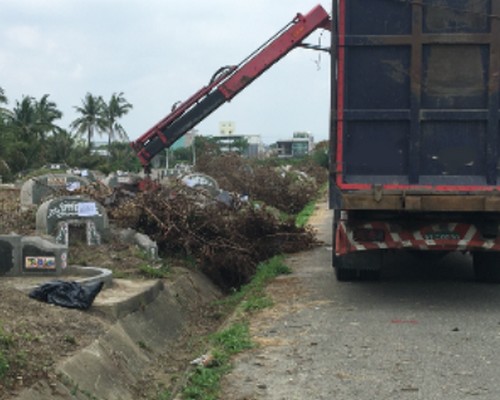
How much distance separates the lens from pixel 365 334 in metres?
7.49

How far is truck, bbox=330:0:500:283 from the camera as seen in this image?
8.41 m

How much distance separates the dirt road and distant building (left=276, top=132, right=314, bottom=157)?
104140mm

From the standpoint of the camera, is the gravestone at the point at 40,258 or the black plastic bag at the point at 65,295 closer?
the black plastic bag at the point at 65,295

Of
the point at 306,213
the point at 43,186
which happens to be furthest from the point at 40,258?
the point at 306,213

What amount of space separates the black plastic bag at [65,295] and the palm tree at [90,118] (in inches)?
2942

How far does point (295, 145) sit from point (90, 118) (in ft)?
157

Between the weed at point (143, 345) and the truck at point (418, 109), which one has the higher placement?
the truck at point (418, 109)

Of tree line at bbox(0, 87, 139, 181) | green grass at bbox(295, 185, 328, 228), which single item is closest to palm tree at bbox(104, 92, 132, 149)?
tree line at bbox(0, 87, 139, 181)

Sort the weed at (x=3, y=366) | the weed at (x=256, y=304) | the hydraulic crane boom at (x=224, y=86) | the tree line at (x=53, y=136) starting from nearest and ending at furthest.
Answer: the weed at (x=3, y=366) < the weed at (x=256, y=304) < the hydraulic crane boom at (x=224, y=86) < the tree line at (x=53, y=136)

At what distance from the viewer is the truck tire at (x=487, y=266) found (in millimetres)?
9945

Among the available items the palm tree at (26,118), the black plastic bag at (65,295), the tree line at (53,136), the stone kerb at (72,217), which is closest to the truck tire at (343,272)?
the black plastic bag at (65,295)

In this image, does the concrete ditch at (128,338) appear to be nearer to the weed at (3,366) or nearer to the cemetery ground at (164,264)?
the cemetery ground at (164,264)

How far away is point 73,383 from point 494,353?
3.91 meters

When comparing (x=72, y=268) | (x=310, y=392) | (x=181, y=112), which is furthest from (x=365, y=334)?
(x=181, y=112)
